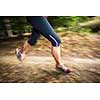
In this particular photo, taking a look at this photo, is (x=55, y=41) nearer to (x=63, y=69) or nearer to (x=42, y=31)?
(x=42, y=31)

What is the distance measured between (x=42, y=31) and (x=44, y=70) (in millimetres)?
373

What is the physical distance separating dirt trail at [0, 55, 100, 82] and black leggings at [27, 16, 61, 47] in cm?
16

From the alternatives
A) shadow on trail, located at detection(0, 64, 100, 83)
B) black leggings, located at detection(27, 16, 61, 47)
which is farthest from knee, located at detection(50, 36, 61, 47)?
shadow on trail, located at detection(0, 64, 100, 83)

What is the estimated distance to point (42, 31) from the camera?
3.80 m

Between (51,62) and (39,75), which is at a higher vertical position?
(51,62)

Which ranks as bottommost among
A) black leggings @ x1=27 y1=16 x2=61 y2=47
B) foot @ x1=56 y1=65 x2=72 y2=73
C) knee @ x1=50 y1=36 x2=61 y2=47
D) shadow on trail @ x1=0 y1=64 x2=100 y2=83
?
shadow on trail @ x1=0 y1=64 x2=100 y2=83

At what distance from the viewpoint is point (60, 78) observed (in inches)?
150

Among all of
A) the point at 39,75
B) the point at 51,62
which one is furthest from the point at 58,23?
the point at 39,75

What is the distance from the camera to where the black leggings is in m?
3.77

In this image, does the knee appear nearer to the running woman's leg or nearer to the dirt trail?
the running woman's leg

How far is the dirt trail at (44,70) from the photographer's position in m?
3.78
